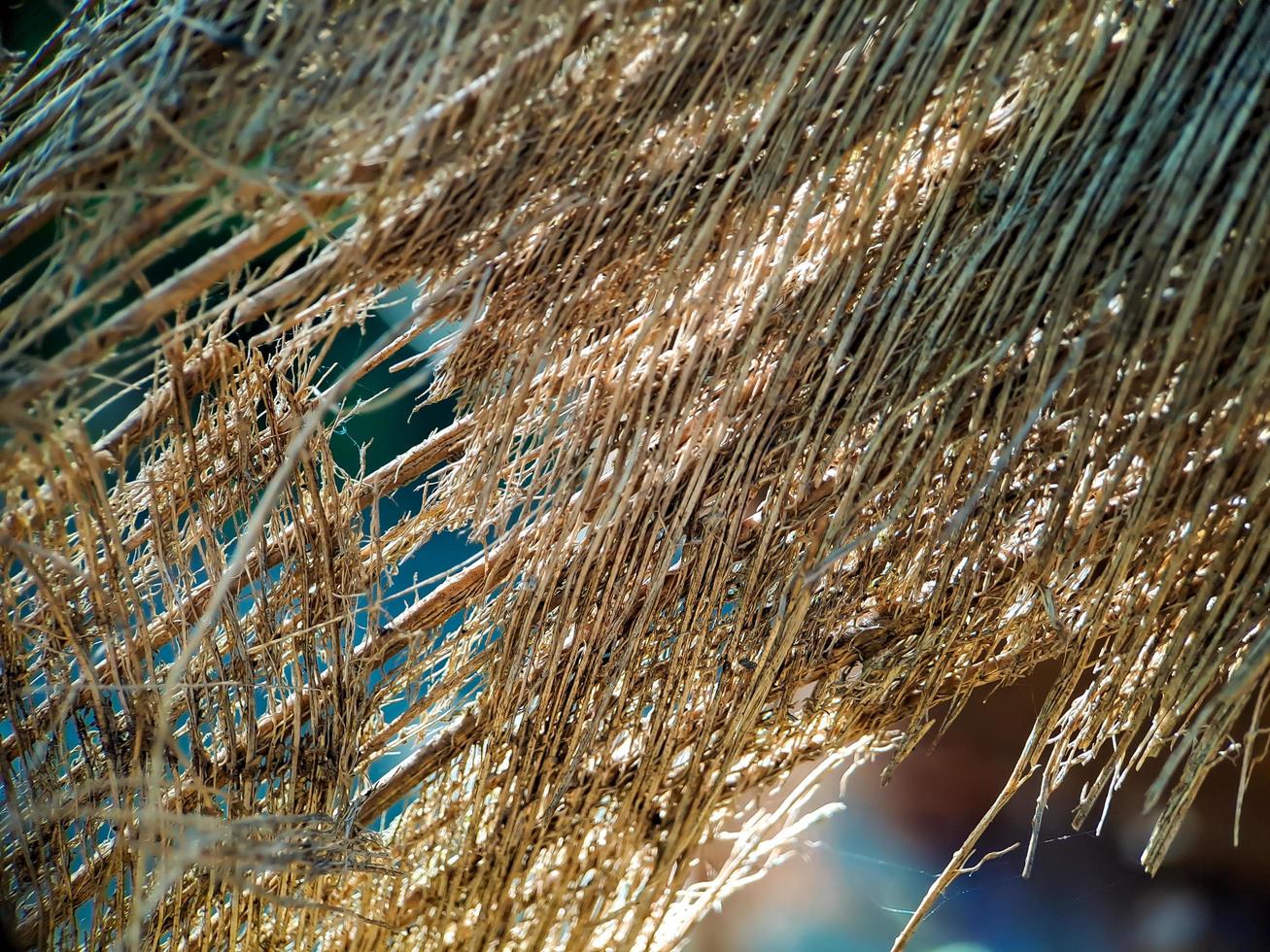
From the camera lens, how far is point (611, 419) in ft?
3.58

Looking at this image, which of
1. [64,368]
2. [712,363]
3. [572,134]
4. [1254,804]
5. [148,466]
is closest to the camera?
[64,368]

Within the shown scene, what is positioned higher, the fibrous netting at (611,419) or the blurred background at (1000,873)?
the fibrous netting at (611,419)

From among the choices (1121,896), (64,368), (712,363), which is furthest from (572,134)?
(1121,896)

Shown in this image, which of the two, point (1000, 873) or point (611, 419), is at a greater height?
point (611, 419)

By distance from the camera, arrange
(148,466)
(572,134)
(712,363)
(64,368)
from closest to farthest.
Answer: (64,368) → (572,134) → (712,363) → (148,466)

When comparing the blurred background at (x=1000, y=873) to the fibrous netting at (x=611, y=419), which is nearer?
the fibrous netting at (x=611, y=419)

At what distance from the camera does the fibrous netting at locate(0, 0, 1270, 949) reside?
2.71 feet

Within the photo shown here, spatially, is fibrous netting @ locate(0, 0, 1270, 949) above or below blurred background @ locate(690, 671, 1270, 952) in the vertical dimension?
above

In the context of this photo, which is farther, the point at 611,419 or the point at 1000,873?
the point at 1000,873

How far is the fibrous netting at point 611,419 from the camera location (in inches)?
Result: 32.5

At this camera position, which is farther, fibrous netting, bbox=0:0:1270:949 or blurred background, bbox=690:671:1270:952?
blurred background, bbox=690:671:1270:952

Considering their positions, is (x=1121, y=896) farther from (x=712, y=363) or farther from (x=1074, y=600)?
(x=712, y=363)

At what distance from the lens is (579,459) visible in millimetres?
1132

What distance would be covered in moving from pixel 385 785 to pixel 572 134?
3.02 feet
